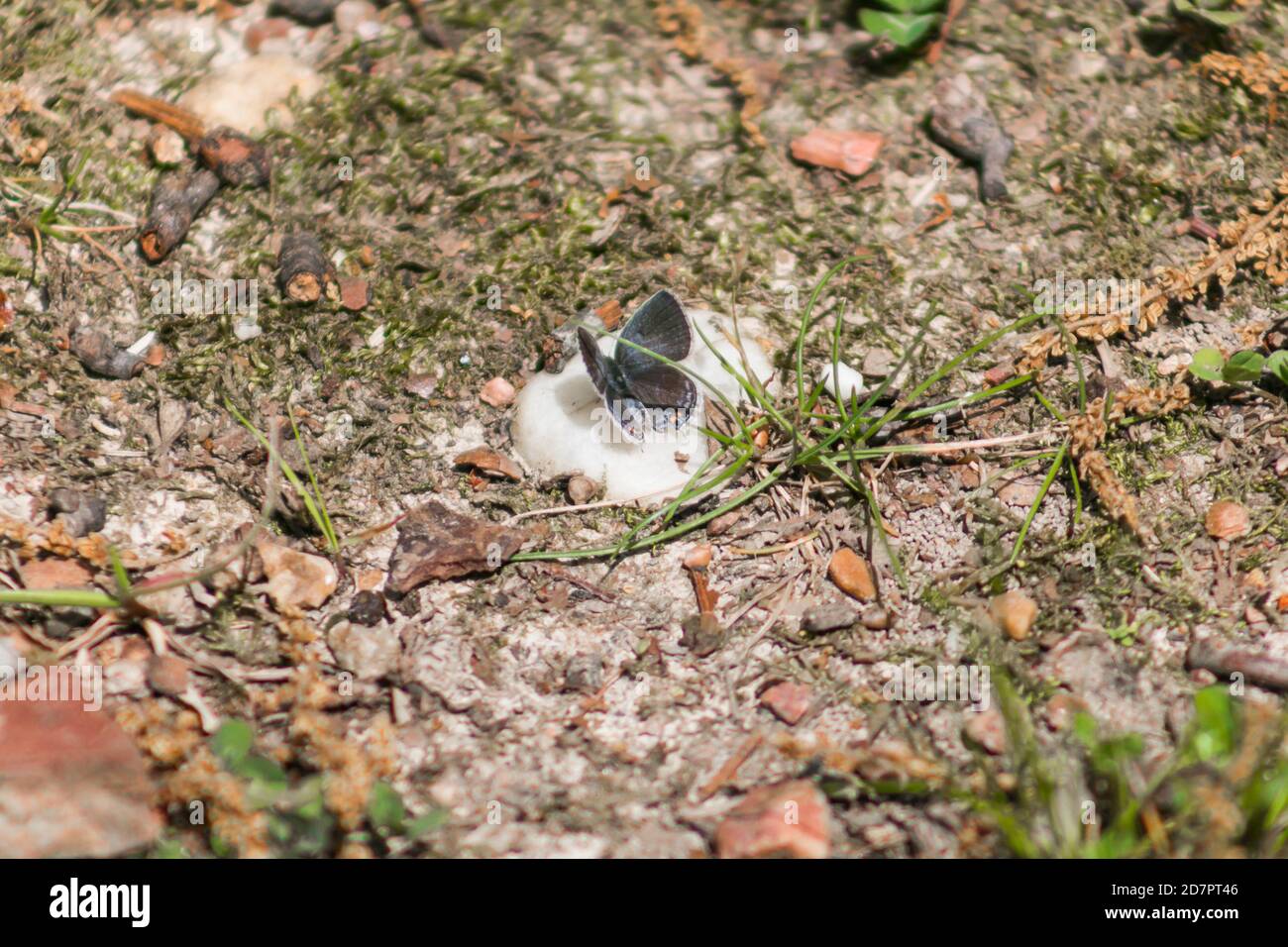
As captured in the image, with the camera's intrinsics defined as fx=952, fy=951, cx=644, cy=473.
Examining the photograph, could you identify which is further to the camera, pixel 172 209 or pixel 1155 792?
pixel 172 209

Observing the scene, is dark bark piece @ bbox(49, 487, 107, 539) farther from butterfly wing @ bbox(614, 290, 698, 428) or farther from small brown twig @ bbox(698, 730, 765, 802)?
small brown twig @ bbox(698, 730, 765, 802)

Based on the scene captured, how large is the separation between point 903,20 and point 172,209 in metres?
3.00

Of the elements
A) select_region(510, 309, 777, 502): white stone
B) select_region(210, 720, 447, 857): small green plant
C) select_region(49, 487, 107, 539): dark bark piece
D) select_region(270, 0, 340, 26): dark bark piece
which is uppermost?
select_region(270, 0, 340, 26): dark bark piece

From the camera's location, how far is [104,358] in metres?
3.31

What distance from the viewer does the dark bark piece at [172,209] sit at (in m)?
3.52

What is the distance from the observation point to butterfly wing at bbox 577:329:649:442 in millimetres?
2885

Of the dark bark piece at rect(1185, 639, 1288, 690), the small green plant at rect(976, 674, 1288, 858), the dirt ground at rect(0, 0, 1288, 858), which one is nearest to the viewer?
the small green plant at rect(976, 674, 1288, 858)

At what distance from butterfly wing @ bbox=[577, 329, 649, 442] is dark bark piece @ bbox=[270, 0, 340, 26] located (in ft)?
7.09

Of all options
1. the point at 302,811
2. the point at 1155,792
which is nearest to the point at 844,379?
the point at 1155,792

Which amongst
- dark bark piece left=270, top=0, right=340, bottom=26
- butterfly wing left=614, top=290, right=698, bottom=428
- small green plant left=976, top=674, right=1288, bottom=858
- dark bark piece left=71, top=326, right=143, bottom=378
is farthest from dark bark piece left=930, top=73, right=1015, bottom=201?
dark bark piece left=71, top=326, right=143, bottom=378

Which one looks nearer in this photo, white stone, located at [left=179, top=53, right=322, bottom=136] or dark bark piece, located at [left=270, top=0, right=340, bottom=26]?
white stone, located at [left=179, top=53, right=322, bottom=136]

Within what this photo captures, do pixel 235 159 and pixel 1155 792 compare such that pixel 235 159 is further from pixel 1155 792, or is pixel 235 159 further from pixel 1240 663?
pixel 1240 663

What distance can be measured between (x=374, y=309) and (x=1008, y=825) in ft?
8.64
